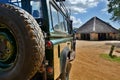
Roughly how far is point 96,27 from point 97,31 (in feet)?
6.56

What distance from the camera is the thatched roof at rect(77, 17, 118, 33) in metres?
62.5

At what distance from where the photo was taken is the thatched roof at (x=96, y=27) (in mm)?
62500

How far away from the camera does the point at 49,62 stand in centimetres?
438

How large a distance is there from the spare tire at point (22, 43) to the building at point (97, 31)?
5757cm

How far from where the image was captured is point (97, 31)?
202ft

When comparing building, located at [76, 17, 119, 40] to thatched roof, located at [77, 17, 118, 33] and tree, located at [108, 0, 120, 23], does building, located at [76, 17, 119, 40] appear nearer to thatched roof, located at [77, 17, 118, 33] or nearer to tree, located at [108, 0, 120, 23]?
thatched roof, located at [77, 17, 118, 33]

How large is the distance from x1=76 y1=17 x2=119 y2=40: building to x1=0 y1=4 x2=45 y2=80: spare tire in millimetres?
57568

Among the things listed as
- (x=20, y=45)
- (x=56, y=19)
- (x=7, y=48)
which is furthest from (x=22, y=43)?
(x=56, y=19)

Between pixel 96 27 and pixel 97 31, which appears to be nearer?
pixel 97 31

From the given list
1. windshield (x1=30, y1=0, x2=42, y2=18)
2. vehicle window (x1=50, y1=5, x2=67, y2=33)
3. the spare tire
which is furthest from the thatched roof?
the spare tire

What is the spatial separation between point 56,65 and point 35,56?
3.41ft

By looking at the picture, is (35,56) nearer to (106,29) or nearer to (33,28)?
(33,28)

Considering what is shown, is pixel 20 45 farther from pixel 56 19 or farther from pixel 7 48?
pixel 56 19

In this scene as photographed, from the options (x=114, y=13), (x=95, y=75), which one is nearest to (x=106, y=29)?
(x=114, y=13)
